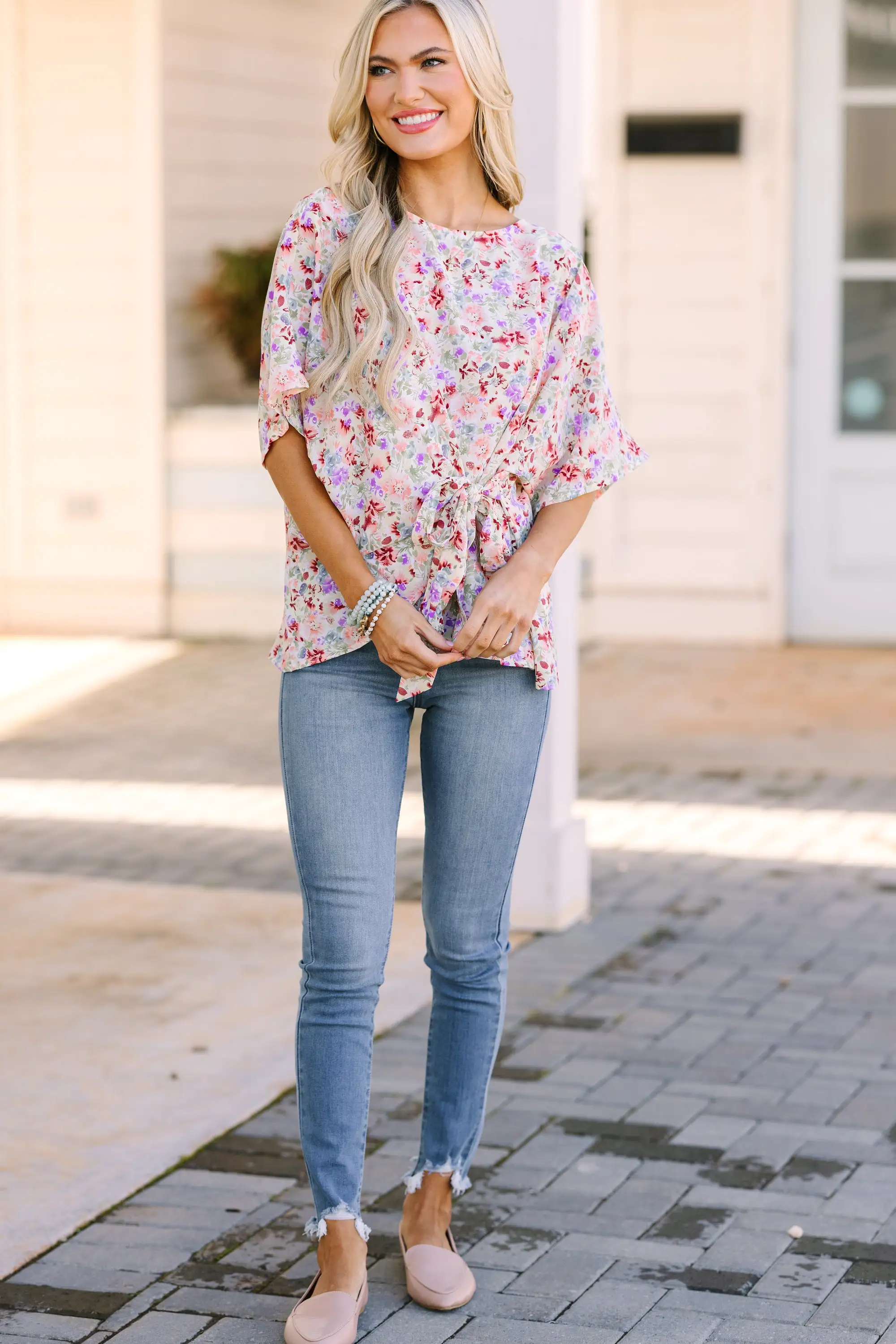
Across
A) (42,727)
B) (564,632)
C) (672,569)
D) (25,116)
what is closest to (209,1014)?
(564,632)

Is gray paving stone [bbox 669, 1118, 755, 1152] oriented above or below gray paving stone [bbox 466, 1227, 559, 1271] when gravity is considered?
above

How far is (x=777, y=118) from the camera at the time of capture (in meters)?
9.03

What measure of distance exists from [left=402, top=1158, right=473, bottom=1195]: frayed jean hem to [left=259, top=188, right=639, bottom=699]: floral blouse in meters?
0.71

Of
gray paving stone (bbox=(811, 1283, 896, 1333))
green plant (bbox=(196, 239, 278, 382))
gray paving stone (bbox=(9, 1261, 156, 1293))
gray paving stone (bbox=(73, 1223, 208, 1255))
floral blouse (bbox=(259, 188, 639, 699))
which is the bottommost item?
gray paving stone (bbox=(811, 1283, 896, 1333))

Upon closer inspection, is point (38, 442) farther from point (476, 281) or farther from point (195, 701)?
point (476, 281)

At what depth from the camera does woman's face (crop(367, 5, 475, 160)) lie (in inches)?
102

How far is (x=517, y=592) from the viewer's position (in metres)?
2.61

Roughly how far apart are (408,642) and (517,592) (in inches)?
6.4

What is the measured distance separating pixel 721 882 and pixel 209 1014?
1598 mm

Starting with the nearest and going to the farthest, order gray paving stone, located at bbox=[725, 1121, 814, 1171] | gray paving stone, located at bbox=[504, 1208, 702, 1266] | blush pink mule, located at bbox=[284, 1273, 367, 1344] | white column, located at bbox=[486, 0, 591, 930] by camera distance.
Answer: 1. blush pink mule, located at bbox=[284, 1273, 367, 1344]
2. gray paving stone, located at bbox=[504, 1208, 702, 1266]
3. gray paving stone, located at bbox=[725, 1121, 814, 1171]
4. white column, located at bbox=[486, 0, 591, 930]

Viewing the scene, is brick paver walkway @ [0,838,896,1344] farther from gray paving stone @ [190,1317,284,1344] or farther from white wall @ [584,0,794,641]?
white wall @ [584,0,794,641]

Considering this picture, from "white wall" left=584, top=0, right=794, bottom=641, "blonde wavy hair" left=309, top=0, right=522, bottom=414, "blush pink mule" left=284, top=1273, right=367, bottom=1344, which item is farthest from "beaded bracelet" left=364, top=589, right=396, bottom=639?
"white wall" left=584, top=0, right=794, bottom=641

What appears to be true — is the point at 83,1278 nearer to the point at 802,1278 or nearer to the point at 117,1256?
the point at 117,1256

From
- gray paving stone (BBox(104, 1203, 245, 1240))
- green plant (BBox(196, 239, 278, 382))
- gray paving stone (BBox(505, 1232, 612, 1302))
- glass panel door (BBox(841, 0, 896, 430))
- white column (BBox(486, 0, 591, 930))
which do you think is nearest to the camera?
gray paving stone (BBox(505, 1232, 612, 1302))
